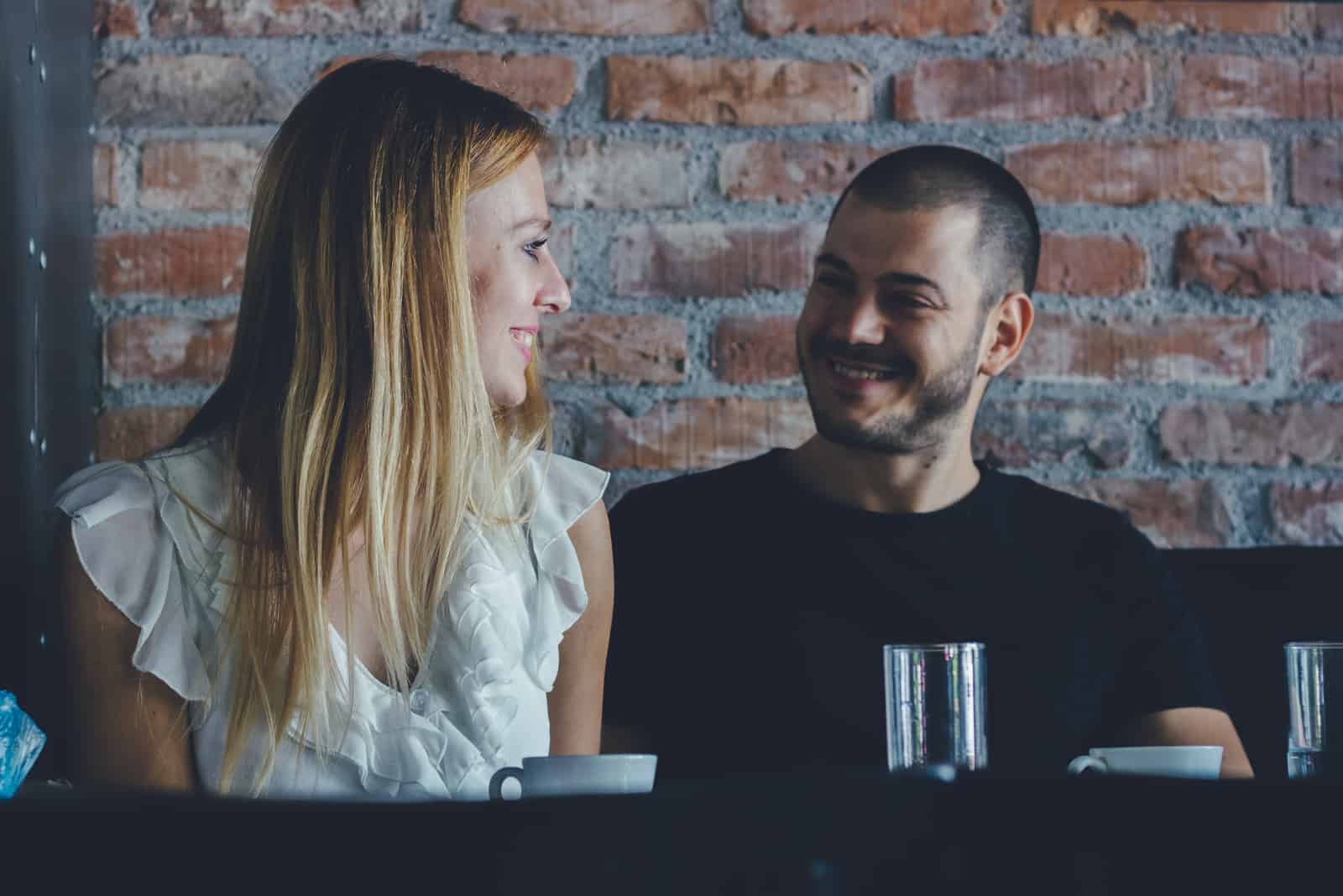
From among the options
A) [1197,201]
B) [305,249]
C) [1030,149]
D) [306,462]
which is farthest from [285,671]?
[1197,201]

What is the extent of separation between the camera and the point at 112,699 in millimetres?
1031

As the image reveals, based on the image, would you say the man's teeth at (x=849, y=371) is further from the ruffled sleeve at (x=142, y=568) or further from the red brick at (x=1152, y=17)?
the ruffled sleeve at (x=142, y=568)

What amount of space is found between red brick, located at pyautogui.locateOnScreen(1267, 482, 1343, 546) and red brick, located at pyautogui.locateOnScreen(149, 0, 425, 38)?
3.70ft

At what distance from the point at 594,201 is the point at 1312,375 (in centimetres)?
84

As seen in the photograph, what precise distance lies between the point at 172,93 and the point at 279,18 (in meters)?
0.15

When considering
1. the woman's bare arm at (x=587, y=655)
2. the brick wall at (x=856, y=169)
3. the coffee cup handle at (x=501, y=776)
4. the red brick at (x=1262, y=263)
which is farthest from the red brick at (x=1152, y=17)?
the coffee cup handle at (x=501, y=776)

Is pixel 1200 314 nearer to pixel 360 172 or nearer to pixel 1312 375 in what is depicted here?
pixel 1312 375

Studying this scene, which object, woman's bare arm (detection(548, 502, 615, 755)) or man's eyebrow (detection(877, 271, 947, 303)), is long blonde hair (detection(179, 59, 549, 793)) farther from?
man's eyebrow (detection(877, 271, 947, 303))

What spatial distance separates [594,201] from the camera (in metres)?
1.57

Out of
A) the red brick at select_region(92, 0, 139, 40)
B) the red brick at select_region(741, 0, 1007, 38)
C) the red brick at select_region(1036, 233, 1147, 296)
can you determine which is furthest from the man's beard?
the red brick at select_region(92, 0, 139, 40)

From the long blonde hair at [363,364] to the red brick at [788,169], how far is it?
44 centimetres

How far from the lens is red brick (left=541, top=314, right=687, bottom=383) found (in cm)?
156

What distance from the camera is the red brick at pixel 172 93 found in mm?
1546

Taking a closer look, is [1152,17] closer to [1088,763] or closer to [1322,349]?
[1322,349]
